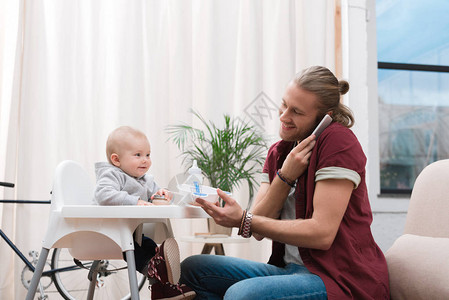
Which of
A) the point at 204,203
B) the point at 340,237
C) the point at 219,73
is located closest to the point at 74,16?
the point at 219,73

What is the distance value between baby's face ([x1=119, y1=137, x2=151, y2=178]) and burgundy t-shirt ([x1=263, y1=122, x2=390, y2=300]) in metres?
0.71

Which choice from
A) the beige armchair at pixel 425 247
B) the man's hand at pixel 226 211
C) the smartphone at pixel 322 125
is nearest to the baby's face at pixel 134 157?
the man's hand at pixel 226 211

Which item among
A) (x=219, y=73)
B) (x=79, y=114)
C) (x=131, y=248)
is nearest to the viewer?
(x=131, y=248)

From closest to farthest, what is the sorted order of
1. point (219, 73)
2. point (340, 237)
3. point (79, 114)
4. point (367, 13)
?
point (340, 237) < point (79, 114) < point (219, 73) < point (367, 13)

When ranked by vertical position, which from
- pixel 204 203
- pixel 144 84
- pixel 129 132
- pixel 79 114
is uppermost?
pixel 144 84

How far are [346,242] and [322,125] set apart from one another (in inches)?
12.4

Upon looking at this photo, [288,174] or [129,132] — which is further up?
[129,132]

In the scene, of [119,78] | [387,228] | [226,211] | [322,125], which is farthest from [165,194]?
[387,228]

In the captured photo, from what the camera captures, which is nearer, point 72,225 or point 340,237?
point 340,237

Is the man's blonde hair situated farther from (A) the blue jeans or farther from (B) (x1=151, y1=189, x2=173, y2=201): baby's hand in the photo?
(A) the blue jeans

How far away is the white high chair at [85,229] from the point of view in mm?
1293

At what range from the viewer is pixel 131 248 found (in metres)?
1.35

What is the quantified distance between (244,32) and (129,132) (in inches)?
57.7

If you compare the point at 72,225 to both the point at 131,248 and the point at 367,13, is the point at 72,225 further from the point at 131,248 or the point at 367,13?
the point at 367,13
